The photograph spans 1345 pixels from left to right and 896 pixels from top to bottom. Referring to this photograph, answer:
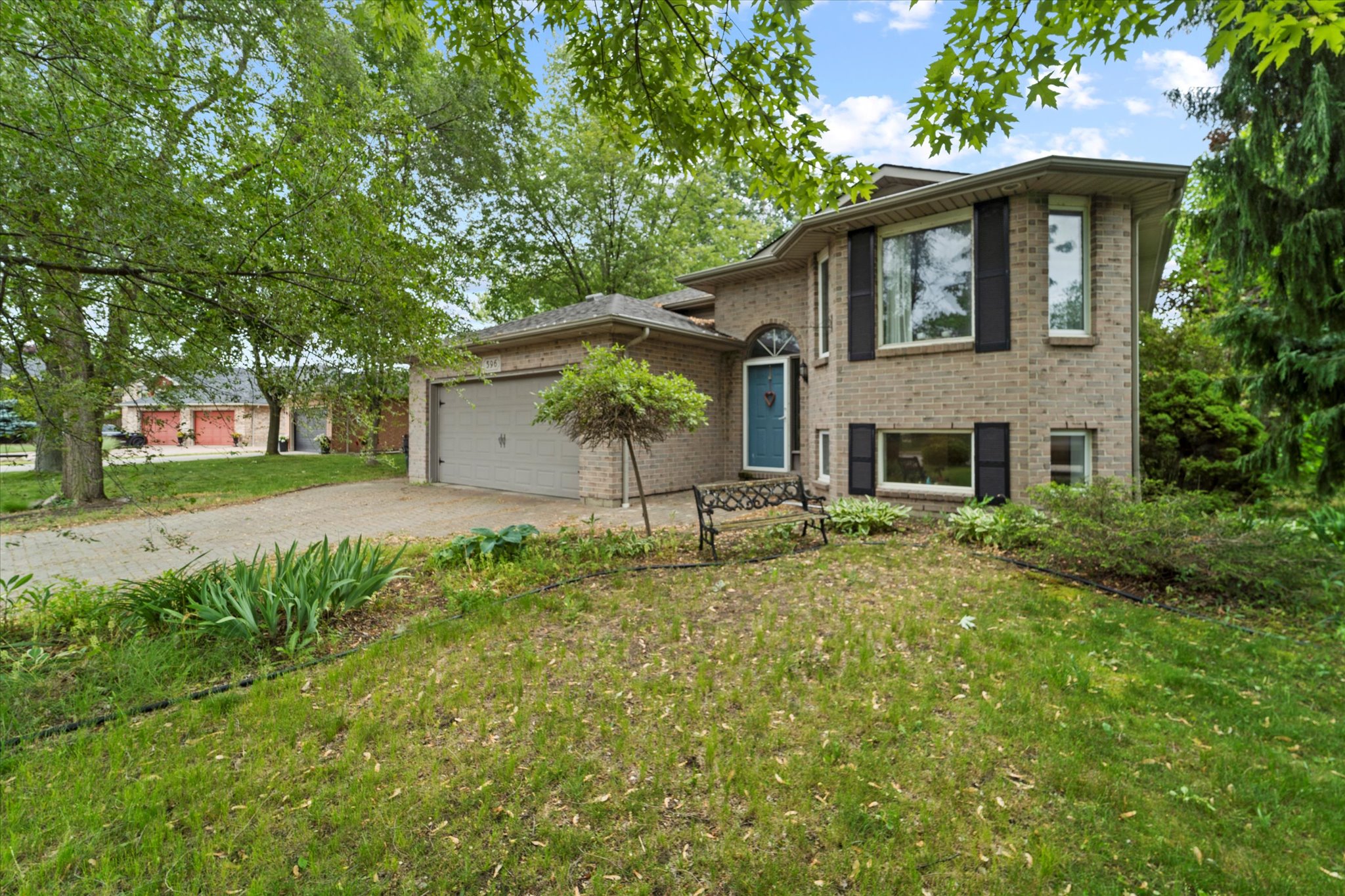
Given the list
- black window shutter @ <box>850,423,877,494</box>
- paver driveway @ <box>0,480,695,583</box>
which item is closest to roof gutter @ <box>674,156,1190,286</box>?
black window shutter @ <box>850,423,877,494</box>

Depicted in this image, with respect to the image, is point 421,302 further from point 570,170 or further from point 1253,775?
point 570,170

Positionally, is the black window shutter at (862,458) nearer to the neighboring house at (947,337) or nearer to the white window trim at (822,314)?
the neighboring house at (947,337)

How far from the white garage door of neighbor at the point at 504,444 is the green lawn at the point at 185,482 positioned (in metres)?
2.22

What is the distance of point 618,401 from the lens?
20.2ft

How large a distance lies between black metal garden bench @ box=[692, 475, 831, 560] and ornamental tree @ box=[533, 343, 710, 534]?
82cm

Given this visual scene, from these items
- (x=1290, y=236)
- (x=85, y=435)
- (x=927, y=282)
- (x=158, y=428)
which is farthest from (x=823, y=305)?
(x=85, y=435)

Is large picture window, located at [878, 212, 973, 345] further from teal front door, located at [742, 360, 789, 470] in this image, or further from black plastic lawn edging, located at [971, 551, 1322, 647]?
black plastic lawn edging, located at [971, 551, 1322, 647]

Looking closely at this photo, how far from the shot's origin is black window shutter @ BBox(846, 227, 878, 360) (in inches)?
339

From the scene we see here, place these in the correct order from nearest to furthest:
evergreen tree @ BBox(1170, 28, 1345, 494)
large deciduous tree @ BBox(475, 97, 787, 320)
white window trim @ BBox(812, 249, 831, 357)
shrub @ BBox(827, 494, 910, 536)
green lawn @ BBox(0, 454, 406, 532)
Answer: green lawn @ BBox(0, 454, 406, 532), evergreen tree @ BBox(1170, 28, 1345, 494), shrub @ BBox(827, 494, 910, 536), white window trim @ BBox(812, 249, 831, 357), large deciduous tree @ BBox(475, 97, 787, 320)

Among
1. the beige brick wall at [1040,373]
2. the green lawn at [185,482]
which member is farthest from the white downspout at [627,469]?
the green lawn at [185,482]

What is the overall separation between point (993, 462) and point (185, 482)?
16031 millimetres

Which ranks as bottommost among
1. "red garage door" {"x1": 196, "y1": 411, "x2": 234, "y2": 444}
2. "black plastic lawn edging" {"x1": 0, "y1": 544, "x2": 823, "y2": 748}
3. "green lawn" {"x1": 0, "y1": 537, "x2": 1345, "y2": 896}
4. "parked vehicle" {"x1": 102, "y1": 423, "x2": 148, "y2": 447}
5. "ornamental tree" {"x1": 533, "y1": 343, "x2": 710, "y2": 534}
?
"green lawn" {"x1": 0, "y1": 537, "x2": 1345, "y2": 896}

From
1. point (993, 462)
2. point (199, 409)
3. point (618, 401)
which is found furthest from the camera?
point (993, 462)

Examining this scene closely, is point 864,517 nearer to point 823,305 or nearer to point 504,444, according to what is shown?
point 823,305
